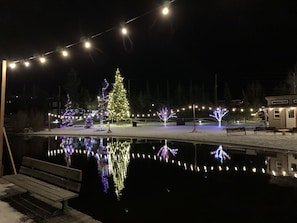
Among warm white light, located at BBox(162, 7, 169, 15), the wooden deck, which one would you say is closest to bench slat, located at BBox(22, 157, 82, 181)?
the wooden deck

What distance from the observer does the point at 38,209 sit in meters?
5.47

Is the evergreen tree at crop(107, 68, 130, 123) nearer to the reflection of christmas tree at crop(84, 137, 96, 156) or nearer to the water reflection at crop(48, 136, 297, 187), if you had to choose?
the reflection of christmas tree at crop(84, 137, 96, 156)

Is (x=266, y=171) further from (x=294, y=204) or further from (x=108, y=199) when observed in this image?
(x=108, y=199)

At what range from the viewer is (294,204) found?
6.49 meters

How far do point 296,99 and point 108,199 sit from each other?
27148 millimetres

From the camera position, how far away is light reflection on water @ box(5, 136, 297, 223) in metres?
6.22

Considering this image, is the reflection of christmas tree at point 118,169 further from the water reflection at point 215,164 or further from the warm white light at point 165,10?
the warm white light at point 165,10

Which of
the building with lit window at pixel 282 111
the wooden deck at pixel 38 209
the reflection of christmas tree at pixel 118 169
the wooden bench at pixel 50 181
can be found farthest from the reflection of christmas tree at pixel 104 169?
the building with lit window at pixel 282 111

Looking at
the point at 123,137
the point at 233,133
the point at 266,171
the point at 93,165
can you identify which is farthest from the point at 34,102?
the point at 266,171

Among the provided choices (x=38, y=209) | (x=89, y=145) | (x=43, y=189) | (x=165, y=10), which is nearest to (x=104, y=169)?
(x=43, y=189)

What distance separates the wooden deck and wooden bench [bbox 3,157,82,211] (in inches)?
5.8

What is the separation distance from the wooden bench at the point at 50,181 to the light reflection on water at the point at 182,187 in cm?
99

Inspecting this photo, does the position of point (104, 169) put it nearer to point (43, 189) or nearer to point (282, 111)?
point (43, 189)

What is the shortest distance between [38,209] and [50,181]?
85 centimetres
